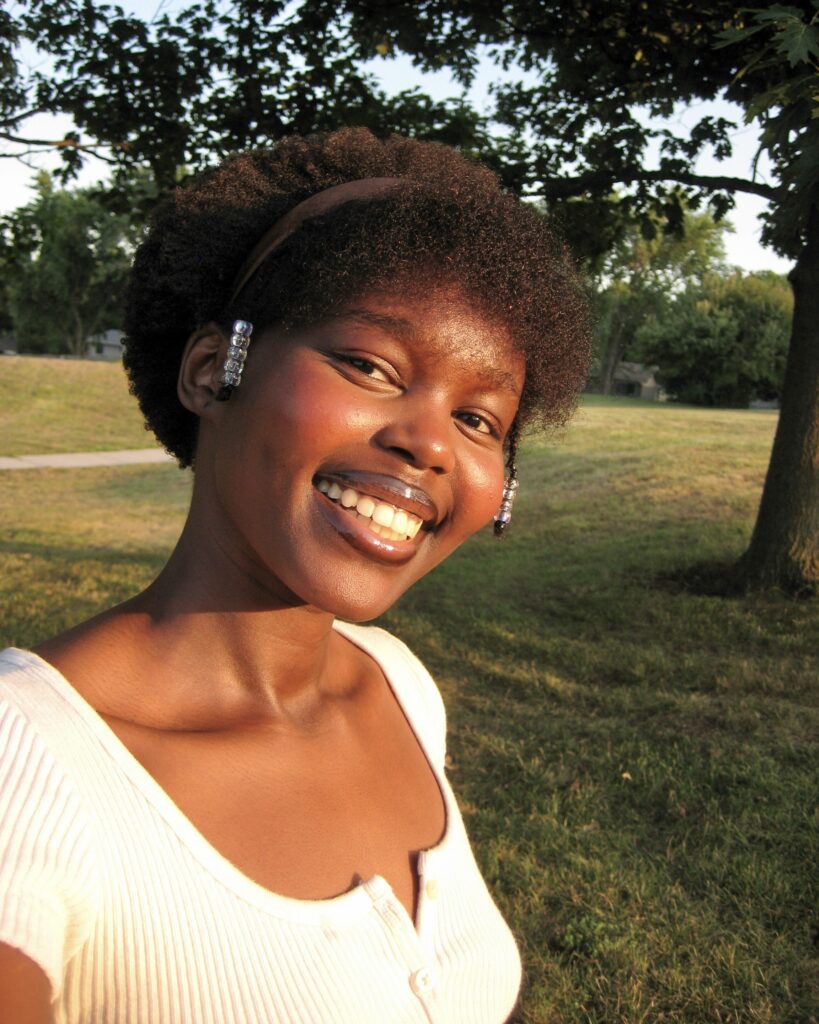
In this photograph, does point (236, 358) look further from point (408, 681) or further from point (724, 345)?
point (724, 345)

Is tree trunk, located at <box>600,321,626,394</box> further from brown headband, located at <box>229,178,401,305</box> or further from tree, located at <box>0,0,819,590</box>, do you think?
brown headband, located at <box>229,178,401,305</box>

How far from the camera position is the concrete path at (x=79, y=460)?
20297 mm

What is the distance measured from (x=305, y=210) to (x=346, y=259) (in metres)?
0.18

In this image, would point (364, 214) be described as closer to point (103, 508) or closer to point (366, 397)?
point (366, 397)

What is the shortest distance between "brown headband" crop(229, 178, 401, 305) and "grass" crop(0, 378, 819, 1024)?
1.42 m

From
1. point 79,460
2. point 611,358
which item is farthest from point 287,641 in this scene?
point 611,358

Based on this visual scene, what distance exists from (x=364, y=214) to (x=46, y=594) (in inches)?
300

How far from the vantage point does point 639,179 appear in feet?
25.9

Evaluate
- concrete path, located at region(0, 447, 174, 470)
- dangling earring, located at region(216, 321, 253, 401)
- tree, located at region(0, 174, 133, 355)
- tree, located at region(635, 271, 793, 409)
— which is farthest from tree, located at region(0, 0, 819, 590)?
tree, located at region(0, 174, 133, 355)

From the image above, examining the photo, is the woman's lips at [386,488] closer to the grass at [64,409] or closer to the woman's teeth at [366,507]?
the woman's teeth at [366,507]

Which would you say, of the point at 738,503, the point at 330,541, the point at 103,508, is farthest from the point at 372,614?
the point at 103,508

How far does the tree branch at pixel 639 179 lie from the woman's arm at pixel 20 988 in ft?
24.3

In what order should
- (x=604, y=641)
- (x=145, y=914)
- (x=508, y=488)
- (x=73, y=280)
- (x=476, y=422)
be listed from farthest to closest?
(x=73, y=280) < (x=604, y=641) < (x=508, y=488) < (x=476, y=422) < (x=145, y=914)

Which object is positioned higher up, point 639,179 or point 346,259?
point 639,179
